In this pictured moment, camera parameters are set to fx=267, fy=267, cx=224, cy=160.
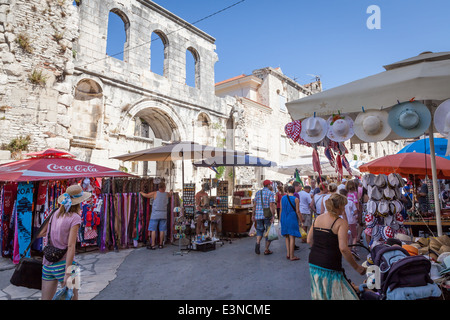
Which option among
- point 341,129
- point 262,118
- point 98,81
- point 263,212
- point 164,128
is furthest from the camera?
point 262,118

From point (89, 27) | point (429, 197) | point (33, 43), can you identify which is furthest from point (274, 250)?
point (89, 27)

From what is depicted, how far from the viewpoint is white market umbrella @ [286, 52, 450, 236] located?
107 inches

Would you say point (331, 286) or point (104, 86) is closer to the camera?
point (331, 286)

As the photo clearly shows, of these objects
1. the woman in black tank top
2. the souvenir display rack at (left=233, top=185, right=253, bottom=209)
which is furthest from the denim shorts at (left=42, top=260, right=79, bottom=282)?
the souvenir display rack at (left=233, top=185, right=253, bottom=209)

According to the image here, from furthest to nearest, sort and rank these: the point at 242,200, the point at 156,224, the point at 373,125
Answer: the point at 242,200 → the point at 156,224 → the point at 373,125

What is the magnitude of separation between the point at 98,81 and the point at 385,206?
9.56 meters

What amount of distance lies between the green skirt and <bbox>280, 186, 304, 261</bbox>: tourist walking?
2901 millimetres

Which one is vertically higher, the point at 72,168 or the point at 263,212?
the point at 72,168

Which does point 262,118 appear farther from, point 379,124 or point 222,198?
point 379,124

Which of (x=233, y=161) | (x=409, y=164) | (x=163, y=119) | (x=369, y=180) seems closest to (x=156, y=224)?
(x=233, y=161)

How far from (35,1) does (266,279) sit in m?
10.0

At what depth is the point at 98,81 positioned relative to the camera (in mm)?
9578

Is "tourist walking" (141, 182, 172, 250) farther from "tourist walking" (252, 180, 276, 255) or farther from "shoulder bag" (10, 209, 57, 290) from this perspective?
"shoulder bag" (10, 209, 57, 290)

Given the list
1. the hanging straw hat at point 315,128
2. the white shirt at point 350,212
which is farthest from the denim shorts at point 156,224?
the hanging straw hat at point 315,128
